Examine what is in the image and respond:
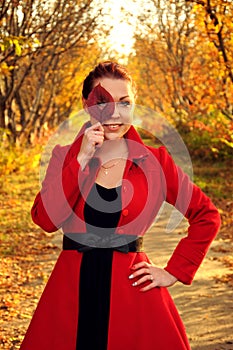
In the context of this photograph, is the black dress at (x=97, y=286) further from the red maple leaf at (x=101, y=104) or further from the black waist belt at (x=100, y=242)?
the red maple leaf at (x=101, y=104)

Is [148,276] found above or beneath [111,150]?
beneath

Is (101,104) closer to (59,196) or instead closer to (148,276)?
(59,196)

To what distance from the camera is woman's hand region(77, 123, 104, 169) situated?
2475 millimetres

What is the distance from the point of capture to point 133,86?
2.71 metres

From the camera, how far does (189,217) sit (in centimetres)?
268

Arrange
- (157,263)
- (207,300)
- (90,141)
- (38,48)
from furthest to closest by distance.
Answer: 1. (38,48)
2. (157,263)
3. (207,300)
4. (90,141)

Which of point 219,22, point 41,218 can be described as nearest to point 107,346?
point 41,218

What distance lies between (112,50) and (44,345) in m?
25.9

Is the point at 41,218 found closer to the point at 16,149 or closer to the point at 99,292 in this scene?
the point at 99,292

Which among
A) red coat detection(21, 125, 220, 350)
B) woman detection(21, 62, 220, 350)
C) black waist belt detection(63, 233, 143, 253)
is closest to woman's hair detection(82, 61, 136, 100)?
woman detection(21, 62, 220, 350)

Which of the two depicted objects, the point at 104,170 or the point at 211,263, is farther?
the point at 211,263

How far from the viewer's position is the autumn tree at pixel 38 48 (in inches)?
442

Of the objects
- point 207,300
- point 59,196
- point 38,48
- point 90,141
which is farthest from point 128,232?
point 38,48

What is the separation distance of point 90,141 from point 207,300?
444 centimetres
